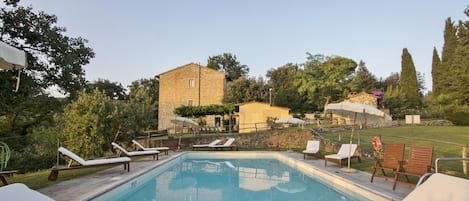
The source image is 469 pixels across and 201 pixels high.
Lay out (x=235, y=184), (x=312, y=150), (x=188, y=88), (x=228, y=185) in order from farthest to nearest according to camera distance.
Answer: (x=188, y=88)
(x=312, y=150)
(x=235, y=184)
(x=228, y=185)

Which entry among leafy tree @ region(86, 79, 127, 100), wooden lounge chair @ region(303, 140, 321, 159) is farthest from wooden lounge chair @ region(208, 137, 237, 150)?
leafy tree @ region(86, 79, 127, 100)

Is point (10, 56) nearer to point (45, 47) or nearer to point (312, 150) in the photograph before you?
point (45, 47)

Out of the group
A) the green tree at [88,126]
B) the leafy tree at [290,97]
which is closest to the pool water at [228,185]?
the green tree at [88,126]

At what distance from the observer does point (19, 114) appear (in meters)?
20.1

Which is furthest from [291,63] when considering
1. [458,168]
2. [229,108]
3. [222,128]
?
[458,168]

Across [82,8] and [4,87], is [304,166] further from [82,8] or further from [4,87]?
[82,8]

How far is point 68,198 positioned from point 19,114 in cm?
1761

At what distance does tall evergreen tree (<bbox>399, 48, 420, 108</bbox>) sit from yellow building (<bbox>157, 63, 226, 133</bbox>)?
24.0 meters

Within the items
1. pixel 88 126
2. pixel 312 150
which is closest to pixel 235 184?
pixel 312 150

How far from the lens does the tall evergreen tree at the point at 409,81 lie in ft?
136

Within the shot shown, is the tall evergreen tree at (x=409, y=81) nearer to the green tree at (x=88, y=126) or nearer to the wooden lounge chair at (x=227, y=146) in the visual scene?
the wooden lounge chair at (x=227, y=146)

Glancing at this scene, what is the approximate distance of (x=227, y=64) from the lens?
200ft

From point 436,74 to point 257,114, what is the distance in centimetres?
2813

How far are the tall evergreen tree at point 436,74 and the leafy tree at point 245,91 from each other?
2049cm
